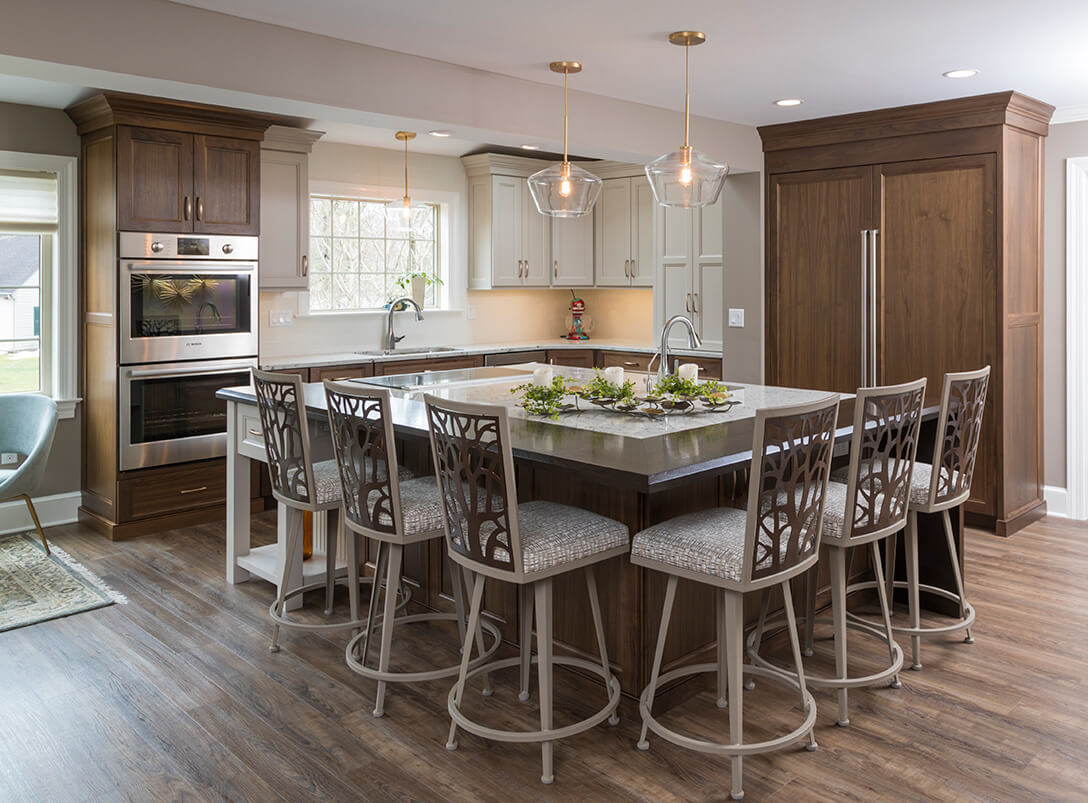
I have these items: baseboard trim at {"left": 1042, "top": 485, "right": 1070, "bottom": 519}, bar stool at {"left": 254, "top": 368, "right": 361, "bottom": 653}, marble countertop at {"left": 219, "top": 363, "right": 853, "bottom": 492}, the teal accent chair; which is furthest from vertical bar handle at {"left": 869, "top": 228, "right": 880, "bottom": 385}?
the teal accent chair

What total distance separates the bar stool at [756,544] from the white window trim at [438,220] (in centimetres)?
422

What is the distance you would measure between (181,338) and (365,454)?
254 centimetres

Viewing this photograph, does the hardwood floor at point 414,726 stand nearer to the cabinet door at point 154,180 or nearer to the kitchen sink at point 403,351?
the cabinet door at point 154,180

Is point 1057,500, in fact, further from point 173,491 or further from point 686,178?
point 173,491

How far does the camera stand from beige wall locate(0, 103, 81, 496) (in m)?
4.82

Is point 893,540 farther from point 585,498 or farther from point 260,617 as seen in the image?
point 260,617

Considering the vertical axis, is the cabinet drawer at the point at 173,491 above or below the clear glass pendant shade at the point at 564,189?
below

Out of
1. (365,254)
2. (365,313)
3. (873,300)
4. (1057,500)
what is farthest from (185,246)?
(1057,500)

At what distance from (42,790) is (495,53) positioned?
308 centimetres

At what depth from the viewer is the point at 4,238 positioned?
16.3ft

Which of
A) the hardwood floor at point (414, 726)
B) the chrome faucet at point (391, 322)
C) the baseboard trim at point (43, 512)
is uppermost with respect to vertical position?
the chrome faucet at point (391, 322)

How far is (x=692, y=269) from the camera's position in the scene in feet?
20.4

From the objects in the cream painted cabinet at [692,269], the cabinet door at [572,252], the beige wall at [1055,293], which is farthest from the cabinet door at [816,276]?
the cabinet door at [572,252]

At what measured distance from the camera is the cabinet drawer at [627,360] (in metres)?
6.70
